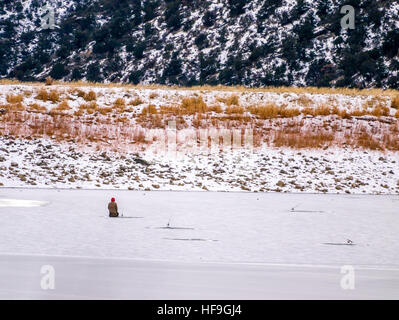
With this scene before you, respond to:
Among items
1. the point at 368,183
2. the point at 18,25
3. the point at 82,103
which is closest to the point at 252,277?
the point at 368,183

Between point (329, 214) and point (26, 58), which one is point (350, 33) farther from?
point (329, 214)

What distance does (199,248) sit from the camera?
10000 mm

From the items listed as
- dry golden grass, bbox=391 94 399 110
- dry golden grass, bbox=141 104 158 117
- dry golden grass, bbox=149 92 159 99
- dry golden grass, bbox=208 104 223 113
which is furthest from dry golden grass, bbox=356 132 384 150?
dry golden grass, bbox=149 92 159 99

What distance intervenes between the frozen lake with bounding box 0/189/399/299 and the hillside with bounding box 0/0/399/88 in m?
40.6

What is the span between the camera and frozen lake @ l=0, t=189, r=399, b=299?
23.1ft

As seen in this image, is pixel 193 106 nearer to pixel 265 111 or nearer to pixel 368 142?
pixel 265 111

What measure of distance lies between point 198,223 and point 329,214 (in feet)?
13.1

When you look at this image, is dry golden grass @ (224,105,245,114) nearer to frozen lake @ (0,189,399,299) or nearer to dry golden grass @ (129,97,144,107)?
dry golden grass @ (129,97,144,107)

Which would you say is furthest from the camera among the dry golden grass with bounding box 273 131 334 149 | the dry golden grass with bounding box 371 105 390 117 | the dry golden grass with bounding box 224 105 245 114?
the dry golden grass with bounding box 371 105 390 117

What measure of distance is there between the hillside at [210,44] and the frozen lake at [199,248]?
4063cm

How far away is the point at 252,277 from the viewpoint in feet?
25.3

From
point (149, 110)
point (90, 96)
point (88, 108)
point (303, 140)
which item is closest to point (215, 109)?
point (149, 110)

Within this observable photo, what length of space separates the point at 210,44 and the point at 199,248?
55.3 meters
